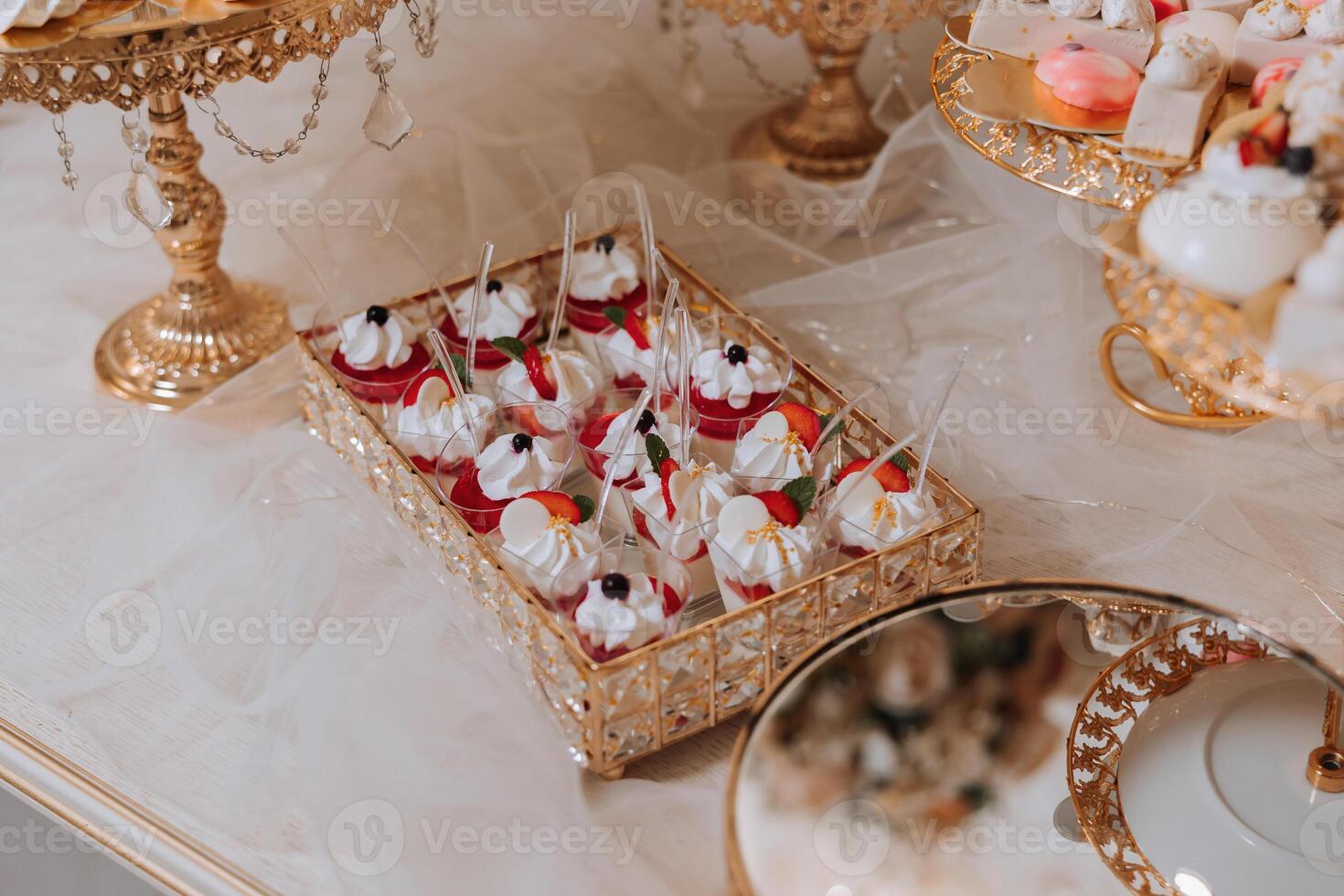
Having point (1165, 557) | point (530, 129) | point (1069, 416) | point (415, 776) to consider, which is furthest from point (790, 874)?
point (530, 129)

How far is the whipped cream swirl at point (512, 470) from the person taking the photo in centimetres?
114

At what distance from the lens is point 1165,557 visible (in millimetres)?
1215

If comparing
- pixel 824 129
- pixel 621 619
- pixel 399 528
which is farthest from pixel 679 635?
pixel 824 129

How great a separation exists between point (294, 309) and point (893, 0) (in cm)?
74

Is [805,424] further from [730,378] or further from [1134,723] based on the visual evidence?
[1134,723]

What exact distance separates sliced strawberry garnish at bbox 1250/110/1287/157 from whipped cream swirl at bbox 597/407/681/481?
0.53m

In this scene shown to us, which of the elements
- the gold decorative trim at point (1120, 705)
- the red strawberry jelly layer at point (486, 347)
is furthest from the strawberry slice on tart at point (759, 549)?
the red strawberry jelly layer at point (486, 347)

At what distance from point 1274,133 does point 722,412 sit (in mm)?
569

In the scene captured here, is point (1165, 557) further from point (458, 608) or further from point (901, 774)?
point (458, 608)

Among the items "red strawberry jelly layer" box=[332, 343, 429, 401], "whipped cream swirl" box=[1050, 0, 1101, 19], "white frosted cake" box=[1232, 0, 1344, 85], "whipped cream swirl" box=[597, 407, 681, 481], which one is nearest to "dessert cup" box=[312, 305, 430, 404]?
"red strawberry jelly layer" box=[332, 343, 429, 401]

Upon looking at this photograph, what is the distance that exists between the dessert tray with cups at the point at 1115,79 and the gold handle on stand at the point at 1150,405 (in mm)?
326

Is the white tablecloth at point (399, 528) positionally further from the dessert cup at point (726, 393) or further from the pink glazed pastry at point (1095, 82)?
the pink glazed pastry at point (1095, 82)

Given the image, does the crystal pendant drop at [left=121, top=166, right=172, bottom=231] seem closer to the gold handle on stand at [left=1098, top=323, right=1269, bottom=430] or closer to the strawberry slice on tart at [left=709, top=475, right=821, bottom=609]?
the strawberry slice on tart at [left=709, top=475, right=821, bottom=609]

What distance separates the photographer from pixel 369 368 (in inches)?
50.8
